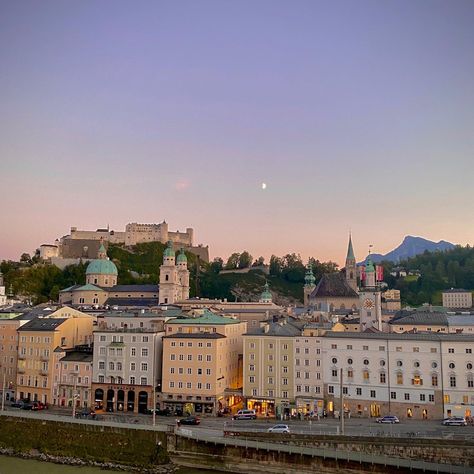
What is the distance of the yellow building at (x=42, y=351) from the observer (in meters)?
60.6

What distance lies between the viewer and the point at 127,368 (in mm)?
58156

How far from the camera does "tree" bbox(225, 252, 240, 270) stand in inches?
6781

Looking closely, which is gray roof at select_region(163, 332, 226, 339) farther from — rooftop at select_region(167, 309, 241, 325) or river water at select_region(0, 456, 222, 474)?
river water at select_region(0, 456, 222, 474)

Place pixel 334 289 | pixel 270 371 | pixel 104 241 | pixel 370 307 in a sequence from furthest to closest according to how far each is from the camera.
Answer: pixel 104 241 < pixel 334 289 < pixel 370 307 < pixel 270 371

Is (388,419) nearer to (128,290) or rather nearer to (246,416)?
(246,416)

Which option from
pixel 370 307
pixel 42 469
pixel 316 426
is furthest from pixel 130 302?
pixel 316 426

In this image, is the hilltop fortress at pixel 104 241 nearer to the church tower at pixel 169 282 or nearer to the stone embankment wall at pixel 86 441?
the church tower at pixel 169 282

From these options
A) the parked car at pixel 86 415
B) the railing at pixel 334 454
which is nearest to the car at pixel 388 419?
the railing at pixel 334 454

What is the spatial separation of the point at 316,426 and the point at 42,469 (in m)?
21.2

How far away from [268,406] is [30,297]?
6993 centimetres

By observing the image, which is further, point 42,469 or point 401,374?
point 401,374

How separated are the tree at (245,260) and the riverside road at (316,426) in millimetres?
119328

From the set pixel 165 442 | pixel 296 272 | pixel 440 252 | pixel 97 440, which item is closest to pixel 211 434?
pixel 165 442

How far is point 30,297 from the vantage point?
110438 millimetres
